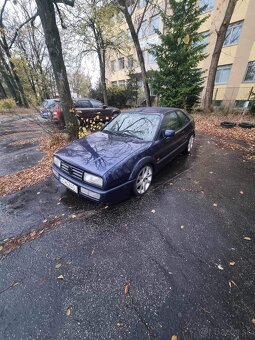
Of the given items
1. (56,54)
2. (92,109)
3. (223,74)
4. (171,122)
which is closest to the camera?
(171,122)

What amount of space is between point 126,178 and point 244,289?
2.00 meters

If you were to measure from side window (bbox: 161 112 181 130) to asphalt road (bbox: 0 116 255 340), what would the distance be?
1.36m

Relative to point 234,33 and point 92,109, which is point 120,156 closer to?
point 92,109

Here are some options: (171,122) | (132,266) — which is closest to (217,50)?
(171,122)

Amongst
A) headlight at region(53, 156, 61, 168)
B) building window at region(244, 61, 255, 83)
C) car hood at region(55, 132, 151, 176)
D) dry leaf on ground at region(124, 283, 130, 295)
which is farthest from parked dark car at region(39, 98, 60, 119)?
building window at region(244, 61, 255, 83)

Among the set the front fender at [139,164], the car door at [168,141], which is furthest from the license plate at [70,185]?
the car door at [168,141]

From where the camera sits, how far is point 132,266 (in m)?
2.16

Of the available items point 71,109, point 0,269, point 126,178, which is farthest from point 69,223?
point 71,109

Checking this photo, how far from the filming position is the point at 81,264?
2199mm

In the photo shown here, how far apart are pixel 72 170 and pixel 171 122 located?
258 cm

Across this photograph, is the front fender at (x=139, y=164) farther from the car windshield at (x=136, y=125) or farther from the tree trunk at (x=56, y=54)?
the tree trunk at (x=56, y=54)

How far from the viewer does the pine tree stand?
10.1 metres

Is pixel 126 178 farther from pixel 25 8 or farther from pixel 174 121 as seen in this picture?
pixel 25 8

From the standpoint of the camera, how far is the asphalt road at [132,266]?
1.64 metres
